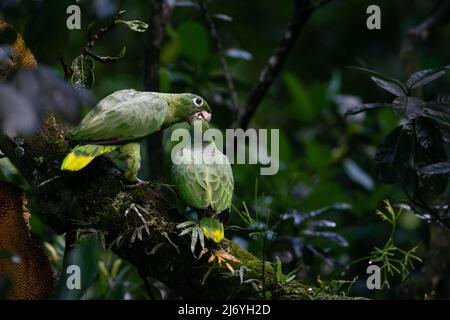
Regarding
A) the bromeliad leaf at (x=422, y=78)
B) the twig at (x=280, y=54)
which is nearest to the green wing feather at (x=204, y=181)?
the bromeliad leaf at (x=422, y=78)

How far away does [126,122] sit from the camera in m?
1.47

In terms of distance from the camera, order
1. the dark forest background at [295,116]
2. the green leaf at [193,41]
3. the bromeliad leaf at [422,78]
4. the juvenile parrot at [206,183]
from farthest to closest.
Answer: the green leaf at [193,41]
the dark forest background at [295,116]
the bromeliad leaf at [422,78]
the juvenile parrot at [206,183]

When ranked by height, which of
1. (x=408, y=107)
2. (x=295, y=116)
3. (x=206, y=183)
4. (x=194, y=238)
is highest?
(x=408, y=107)

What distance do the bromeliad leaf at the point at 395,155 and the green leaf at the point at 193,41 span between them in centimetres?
110

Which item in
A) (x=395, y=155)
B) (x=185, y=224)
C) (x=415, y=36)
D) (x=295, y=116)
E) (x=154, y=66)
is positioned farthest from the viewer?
(x=295, y=116)

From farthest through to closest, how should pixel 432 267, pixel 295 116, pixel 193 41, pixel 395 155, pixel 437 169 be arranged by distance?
1. pixel 295 116
2. pixel 193 41
3. pixel 432 267
4. pixel 395 155
5. pixel 437 169

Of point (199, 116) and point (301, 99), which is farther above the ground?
point (199, 116)

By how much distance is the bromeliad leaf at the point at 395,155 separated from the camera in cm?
189

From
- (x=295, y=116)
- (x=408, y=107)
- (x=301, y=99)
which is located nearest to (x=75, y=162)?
(x=408, y=107)

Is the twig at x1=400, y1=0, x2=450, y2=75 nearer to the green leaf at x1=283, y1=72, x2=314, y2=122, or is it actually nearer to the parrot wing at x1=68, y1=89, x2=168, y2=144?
the green leaf at x1=283, y1=72, x2=314, y2=122

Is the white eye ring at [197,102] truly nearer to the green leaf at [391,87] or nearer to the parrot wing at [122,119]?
the parrot wing at [122,119]

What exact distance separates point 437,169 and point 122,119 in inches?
31.7

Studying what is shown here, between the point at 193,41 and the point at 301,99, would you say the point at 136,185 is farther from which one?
the point at 301,99
